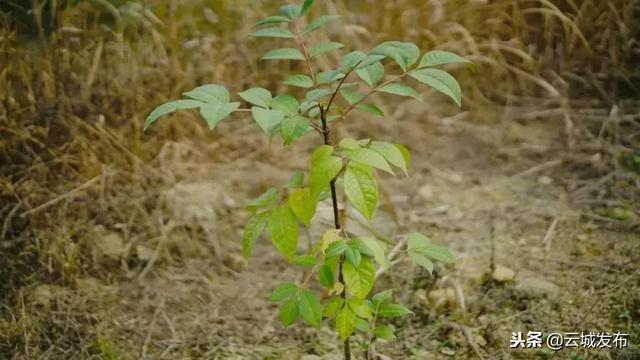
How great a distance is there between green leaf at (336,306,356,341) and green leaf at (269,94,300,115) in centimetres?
41

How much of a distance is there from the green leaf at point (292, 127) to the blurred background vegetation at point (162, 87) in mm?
977

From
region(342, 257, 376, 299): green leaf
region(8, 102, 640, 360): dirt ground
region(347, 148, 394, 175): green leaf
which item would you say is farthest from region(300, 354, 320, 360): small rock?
region(347, 148, 394, 175): green leaf

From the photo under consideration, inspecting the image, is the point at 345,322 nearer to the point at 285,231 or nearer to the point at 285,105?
the point at 285,231

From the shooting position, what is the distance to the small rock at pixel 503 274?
1.79 m

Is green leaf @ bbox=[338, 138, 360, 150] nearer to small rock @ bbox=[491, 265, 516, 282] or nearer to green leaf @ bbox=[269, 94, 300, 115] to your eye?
green leaf @ bbox=[269, 94, 300, 115]

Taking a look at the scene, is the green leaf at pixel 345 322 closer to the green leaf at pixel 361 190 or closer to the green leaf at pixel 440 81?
the green leaf at pixel 361 190

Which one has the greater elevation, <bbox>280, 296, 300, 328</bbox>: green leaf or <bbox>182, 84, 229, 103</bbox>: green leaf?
<bbox>182, 84, 229, 103</bbox>: green leaf

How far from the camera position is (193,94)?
3.74ft

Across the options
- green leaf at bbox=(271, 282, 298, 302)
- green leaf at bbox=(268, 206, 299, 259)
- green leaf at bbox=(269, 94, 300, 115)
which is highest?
green leaf at bbox=(269, 94, 300, 115)

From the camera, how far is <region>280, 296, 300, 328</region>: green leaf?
1.29m

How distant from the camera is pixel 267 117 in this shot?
107 cm

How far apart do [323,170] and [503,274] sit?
885mm

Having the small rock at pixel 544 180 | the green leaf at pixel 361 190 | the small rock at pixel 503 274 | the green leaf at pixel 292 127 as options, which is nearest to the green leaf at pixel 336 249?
the green leaf at pixel 361 190

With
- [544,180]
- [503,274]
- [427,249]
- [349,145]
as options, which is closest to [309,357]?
[427,249]
